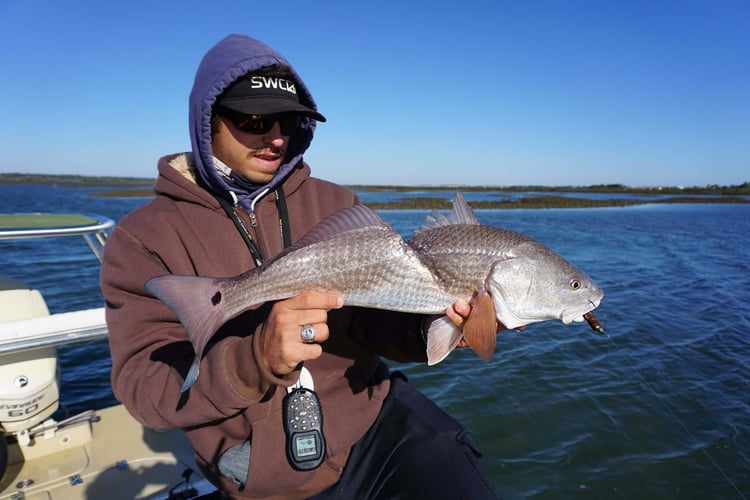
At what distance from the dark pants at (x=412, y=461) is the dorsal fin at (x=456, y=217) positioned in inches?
51.0

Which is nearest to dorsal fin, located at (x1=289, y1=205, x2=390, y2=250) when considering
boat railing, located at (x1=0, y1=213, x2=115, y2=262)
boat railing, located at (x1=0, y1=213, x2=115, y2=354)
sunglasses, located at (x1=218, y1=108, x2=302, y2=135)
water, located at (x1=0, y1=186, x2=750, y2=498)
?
A: sunglasses, located at (x1=218, y1=108, x2=302, y2=135)

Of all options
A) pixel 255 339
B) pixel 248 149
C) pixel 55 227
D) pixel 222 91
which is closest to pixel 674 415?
pixel 255 339

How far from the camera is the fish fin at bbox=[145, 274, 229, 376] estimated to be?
224cm

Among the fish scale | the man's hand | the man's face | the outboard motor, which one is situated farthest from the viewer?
the outboard motor

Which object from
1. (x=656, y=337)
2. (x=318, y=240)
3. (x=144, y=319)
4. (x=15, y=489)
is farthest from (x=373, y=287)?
(x=656, y=337)

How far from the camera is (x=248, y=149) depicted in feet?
9.55

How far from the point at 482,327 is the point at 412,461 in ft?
3.23

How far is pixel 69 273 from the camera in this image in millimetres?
15125

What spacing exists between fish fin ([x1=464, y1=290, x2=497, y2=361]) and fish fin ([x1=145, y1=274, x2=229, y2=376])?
1391 mm

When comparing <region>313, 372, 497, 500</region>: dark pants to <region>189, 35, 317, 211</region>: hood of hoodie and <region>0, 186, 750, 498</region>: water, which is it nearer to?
<region>189, 35, 317, 211</region>: hood of hoodie

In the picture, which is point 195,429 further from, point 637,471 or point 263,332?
point 637,471

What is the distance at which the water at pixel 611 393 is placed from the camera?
221 inches

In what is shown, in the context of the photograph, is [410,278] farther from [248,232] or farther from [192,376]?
[192,376]

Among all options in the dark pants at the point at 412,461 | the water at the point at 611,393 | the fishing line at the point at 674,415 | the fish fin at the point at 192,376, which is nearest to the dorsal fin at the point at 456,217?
the dark pants at the point at 412,461
